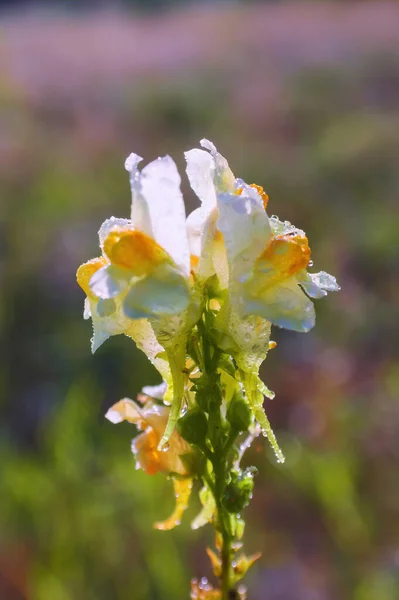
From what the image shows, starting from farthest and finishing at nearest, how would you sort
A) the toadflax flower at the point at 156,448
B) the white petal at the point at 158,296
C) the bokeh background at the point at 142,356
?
the bokeh background at the point at 142,356 → the toadflax flower at the point at 156,448 → the white petal at the point at 158,296

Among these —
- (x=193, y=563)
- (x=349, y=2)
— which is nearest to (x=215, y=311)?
(x=193, y=563)

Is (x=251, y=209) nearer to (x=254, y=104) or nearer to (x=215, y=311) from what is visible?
(x=215, y=311)

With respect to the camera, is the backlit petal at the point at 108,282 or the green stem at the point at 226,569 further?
the green stem at the point at 226,569

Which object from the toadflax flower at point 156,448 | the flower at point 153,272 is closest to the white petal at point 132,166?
the flower at point 153,272

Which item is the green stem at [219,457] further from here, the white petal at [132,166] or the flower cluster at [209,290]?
the white petal at [132,166]

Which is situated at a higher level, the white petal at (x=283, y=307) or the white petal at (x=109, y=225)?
the white petal at (x=109, y=225)

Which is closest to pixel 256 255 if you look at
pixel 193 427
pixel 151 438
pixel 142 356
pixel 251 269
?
pixel 251 269

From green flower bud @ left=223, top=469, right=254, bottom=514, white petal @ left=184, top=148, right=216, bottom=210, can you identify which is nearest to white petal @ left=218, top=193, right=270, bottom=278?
white petal @ left=184, top=148, right=216, bottom=210

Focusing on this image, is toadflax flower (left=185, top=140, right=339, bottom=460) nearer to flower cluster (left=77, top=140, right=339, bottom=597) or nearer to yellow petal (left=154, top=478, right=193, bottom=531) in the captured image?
flower cluster (left=77, top=140, right=339, bottom=597)
